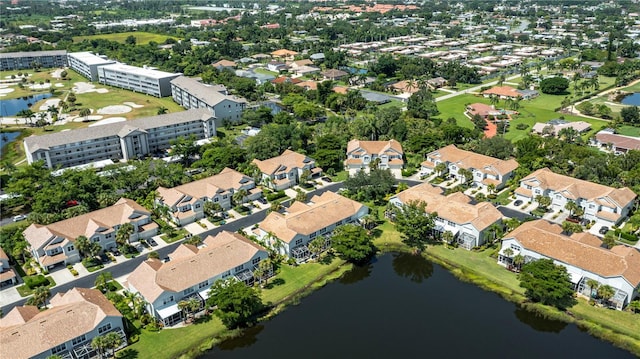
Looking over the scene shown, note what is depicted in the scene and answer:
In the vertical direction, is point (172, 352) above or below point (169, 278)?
below

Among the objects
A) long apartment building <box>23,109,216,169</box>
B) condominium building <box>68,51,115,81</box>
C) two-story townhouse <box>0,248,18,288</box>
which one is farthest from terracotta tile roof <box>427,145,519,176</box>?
condominium building <box>68,51,115,81</box>

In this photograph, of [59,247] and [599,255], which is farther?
[59,247]

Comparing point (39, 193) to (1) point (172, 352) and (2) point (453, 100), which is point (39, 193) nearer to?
(1) point (172, 352)

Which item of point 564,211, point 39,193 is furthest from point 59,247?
point 564,211

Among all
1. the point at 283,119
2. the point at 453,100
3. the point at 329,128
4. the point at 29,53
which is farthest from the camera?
the point at 29,53

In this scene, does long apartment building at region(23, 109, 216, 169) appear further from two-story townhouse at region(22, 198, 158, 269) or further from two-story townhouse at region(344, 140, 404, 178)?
two-story townhouse at region(344, 140, 404, 178)

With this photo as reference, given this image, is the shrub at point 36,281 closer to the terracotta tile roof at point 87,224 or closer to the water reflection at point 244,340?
the terracotta tile roof at point 87,224
